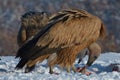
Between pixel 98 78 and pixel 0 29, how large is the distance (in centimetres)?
1927

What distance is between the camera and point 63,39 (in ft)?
41.1

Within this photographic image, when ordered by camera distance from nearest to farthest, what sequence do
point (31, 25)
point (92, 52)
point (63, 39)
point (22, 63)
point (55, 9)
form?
point (22, 63), point (63, 39), point (92, 52), point (31, 25), point (55, 9)

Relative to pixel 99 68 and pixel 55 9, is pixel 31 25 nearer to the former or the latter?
pixel 99 68

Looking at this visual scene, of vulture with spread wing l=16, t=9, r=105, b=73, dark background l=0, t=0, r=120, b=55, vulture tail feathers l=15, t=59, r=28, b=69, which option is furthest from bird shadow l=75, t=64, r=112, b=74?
dark background l=0, t=0, r=120, b=55

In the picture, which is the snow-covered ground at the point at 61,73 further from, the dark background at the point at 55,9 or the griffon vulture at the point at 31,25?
the dark background at the point at 55,9

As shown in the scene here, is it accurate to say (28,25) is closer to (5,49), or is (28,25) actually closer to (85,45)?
(85,45)

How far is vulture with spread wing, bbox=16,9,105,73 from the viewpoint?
12297 millimetres

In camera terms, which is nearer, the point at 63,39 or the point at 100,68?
the point at 63,39

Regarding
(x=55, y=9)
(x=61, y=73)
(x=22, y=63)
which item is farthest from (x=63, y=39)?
(x=55, y=9)

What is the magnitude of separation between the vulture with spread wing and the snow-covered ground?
0.33 m

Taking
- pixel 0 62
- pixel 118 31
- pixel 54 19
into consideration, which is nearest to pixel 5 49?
pixel 118 31

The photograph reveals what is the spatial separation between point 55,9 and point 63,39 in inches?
874

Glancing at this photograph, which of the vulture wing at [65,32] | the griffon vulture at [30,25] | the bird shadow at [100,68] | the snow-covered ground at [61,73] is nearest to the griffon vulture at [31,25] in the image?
the griffon vulture at [30,25]

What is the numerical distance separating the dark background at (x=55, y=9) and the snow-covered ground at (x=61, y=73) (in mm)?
12456
